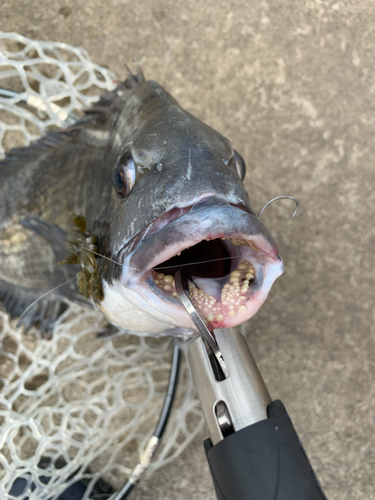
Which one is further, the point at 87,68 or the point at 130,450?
the point at 87,68

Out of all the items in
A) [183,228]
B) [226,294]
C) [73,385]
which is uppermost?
[183,228]

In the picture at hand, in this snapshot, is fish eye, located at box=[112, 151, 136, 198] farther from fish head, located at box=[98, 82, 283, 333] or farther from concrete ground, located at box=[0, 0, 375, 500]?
concrete ground, located at box=[0, 0, 375, 500]

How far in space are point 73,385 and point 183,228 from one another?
55.2 inches

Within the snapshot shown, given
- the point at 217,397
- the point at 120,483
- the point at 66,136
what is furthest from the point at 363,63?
the point at 120,483

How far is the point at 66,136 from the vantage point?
153 cm

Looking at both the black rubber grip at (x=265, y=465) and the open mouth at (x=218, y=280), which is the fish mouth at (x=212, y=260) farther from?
the black rubber grip at (x=265, y=465)

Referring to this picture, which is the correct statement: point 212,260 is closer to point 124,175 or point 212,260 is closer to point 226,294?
point 226,294

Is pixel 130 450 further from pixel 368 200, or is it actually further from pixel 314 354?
pixel 368 200

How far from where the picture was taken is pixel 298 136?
6.57 ft

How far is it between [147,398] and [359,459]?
41.6 inches

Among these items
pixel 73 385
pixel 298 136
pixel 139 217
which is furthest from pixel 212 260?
pixel 298 136

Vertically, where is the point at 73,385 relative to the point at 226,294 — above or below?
below

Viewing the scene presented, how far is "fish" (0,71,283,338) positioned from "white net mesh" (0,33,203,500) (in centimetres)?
22

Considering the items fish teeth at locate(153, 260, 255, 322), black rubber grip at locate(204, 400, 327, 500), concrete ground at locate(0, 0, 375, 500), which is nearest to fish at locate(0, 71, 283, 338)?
fish teeth at locate(153, 260, 255, 322)
